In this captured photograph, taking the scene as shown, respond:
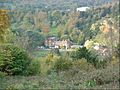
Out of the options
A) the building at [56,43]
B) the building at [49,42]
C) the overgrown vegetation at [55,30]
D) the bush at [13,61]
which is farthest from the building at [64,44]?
the bush at [13,61]

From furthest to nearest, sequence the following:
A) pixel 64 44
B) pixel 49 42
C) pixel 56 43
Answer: pixel 56 43
pixel 49 42
pixel 64 44

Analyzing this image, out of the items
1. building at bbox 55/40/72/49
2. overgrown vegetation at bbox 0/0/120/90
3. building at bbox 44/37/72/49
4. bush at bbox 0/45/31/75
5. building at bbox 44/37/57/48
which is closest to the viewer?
bush at bbox 0/45/31/75

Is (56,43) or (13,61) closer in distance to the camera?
(13,61)

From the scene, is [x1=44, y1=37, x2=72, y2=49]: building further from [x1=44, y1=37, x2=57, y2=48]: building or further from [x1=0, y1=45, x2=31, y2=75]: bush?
[x1=0, y1=45, x2=31, y2=75]: bush

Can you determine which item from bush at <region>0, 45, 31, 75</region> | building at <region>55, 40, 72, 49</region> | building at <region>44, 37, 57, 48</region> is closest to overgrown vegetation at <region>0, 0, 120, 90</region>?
bush at <region>0, 45, 31, 75</region>

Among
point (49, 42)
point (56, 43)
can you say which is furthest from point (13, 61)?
point (56, 43)

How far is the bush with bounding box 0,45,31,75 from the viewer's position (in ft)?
74.1

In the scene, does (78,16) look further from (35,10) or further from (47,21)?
(35,10)

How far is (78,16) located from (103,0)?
774cm

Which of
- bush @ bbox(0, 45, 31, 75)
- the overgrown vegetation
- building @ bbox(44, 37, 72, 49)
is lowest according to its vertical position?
building @ bbox(44, 37, 72, 49)

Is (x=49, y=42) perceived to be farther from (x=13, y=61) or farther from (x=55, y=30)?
(x=13, y=61)

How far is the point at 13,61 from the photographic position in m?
24.3

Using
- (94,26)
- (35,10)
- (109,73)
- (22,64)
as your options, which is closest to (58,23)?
(35,10)

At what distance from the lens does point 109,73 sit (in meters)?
13.0
